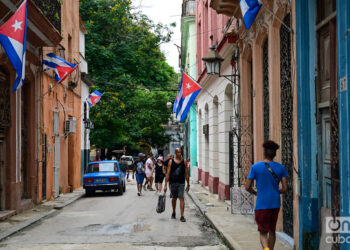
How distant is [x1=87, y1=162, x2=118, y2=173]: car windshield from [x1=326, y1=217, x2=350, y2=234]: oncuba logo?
15.6 meters

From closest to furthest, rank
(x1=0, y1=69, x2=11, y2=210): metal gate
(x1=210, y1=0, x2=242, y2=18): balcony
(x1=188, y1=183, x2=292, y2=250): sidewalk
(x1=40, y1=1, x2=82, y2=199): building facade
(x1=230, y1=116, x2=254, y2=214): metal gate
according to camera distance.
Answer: (x1=188, y1=183, x2=292, y2=250): sidewalk
(x1=230, y1=116, x2=254, y2=214): metal gate
(x1=210, y1=0, x2=242, y2=18): balcony
(x1=0, y1=69, x2=11, y2=210): metal gate
(x1=40, y1=1, x2=82, y2=199): building facade

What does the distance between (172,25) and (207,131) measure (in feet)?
58.1

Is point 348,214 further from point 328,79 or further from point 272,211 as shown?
point 328,79

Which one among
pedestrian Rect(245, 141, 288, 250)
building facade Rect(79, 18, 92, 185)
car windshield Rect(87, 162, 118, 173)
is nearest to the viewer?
pedestrian Rect(245, 141, 288, 250)

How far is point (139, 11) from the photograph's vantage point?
121ft

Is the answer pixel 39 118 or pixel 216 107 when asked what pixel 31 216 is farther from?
pixel 216 107

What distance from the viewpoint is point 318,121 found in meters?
7.53

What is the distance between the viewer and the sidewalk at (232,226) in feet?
29.1

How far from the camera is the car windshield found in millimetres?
21781

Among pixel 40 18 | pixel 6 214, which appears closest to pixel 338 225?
pixel 6 214

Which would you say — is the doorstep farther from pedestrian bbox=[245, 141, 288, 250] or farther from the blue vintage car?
pedestrian bbox=[245, 141, 288, 250]

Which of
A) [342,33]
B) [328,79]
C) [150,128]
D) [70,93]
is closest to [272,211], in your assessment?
[328,79]

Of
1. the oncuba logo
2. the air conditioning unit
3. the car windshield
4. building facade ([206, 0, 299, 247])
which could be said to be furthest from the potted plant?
the air conditioning unit

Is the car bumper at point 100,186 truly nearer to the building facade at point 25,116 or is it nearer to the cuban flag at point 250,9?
the building facade at point 25,116
